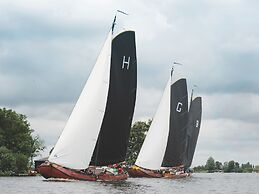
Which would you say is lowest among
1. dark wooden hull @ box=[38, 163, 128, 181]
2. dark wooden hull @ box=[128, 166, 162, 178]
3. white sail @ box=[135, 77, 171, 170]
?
dark wooden hull @ box=[38, 163, 128, 181]

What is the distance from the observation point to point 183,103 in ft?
319

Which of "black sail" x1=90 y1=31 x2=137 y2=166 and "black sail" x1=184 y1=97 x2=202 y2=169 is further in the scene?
"black sail" x1=184 y1=97 x2=202 y2=169

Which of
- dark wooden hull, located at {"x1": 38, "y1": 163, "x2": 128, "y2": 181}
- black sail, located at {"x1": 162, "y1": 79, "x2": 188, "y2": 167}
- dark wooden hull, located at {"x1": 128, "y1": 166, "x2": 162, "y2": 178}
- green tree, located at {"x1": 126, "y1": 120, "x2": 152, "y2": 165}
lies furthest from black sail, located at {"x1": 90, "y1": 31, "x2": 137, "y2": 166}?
green tree, located at {"x1": 126, "y1": 120, "x2": 152, "y2": 165}

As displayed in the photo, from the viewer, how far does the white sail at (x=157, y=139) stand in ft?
302

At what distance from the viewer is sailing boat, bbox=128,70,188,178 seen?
92.4 meters

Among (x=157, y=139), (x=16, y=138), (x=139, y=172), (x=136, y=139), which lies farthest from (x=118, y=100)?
(x=136, y=139)

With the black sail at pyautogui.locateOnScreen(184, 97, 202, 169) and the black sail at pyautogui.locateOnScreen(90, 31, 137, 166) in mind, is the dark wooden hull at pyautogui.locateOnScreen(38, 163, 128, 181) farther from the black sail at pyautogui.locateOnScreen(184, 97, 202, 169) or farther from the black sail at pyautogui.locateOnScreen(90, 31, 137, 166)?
the black sail at pyautogui.locateOnScreen(184, 97, 202, 169)

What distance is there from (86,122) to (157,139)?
104ft

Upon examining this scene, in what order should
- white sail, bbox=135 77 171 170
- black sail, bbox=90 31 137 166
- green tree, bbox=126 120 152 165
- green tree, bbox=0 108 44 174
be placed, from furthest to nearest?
1. green tree, bbox=126 120 152 165
2. green tree, bbox=0 108 44 174
3. white sail, bbox=135 77 171 170
4. black sail, bbox=90 31 137 166

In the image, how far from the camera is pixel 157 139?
93750mm

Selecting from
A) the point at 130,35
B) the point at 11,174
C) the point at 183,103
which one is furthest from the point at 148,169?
the point at 130,35

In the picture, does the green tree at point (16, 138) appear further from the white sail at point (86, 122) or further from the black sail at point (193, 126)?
the white sail at point (86, 122)

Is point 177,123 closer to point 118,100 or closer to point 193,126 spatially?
point 193,126

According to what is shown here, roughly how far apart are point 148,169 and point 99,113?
30386 millimetres
